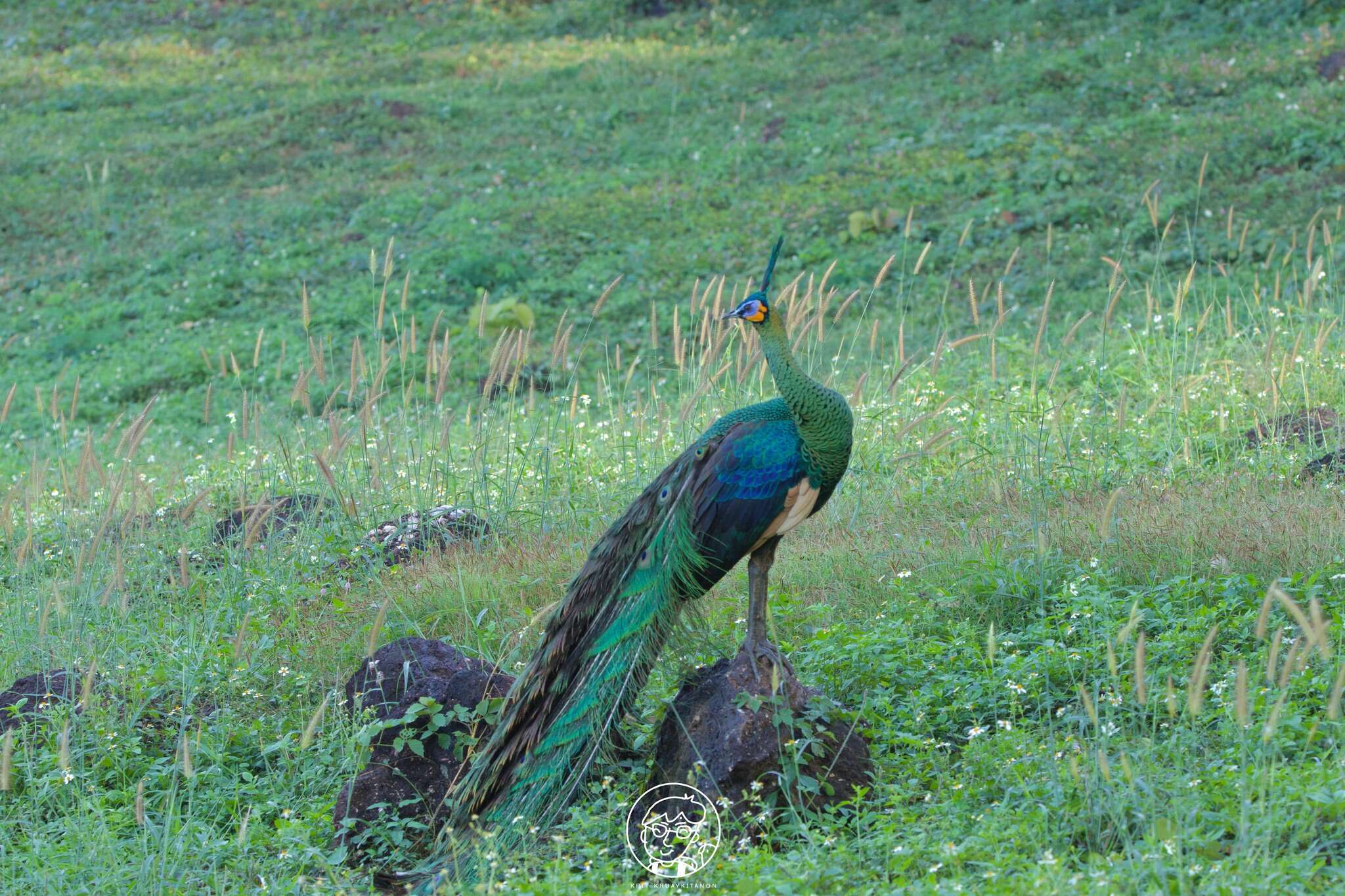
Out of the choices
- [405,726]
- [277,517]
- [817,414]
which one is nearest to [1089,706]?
[817,414]

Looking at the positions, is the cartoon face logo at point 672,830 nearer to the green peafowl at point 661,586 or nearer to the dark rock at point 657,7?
the green peafowl at point 661,586

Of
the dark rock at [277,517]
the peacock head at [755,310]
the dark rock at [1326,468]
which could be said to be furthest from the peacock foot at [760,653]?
the dark rock at [1326,468]

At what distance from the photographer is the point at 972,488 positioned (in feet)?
21.6

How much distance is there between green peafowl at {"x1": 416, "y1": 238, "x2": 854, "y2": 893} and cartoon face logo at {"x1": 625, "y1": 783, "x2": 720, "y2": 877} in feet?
0.74

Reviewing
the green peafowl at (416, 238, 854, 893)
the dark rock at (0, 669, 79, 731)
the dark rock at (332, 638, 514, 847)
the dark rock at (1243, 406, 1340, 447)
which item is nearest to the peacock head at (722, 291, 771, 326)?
the green peafowl at (416, 238, 854, 893)

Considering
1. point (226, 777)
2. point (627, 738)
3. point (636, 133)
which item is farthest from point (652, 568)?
point (636, 133)

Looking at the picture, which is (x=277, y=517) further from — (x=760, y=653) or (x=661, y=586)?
(x=760, y=653)

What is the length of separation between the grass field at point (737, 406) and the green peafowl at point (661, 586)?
0.24 metres

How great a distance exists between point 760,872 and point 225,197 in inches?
512

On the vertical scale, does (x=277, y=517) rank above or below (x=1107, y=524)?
below

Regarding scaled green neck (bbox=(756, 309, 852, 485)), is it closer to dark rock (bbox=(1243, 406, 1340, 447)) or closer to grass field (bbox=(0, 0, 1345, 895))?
grass field (bbox=(0, 0, 1345, 895))

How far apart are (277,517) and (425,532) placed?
77cm

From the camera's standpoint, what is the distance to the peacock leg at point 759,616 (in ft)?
13.6

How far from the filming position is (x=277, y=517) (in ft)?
21.1
